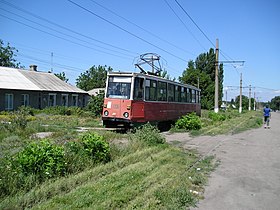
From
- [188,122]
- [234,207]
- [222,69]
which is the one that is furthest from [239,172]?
[222,69]

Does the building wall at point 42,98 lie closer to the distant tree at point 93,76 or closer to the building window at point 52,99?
the building window at point 52,99

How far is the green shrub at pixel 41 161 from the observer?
18.4ft

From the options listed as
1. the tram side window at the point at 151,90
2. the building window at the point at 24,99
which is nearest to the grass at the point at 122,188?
the tram side window at the point at 151,90

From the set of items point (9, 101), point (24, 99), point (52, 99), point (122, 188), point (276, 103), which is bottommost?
point (122, 188)

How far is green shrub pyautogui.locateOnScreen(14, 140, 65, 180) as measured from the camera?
220 inches

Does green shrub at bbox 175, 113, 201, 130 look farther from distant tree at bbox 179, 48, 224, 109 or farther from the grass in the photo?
distant tree at bbox 179, 48, 224, 109

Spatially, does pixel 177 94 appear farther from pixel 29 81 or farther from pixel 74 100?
pixel 74 100

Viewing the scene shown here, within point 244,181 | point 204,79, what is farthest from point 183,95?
point 204,79

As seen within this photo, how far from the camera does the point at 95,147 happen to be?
759 cm

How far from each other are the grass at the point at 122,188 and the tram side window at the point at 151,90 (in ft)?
26.0

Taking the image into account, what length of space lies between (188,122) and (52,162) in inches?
563

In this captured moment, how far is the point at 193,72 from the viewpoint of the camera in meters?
65.8

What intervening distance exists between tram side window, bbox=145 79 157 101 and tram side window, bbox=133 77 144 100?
53 cm

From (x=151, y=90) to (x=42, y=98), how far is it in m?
20.7
